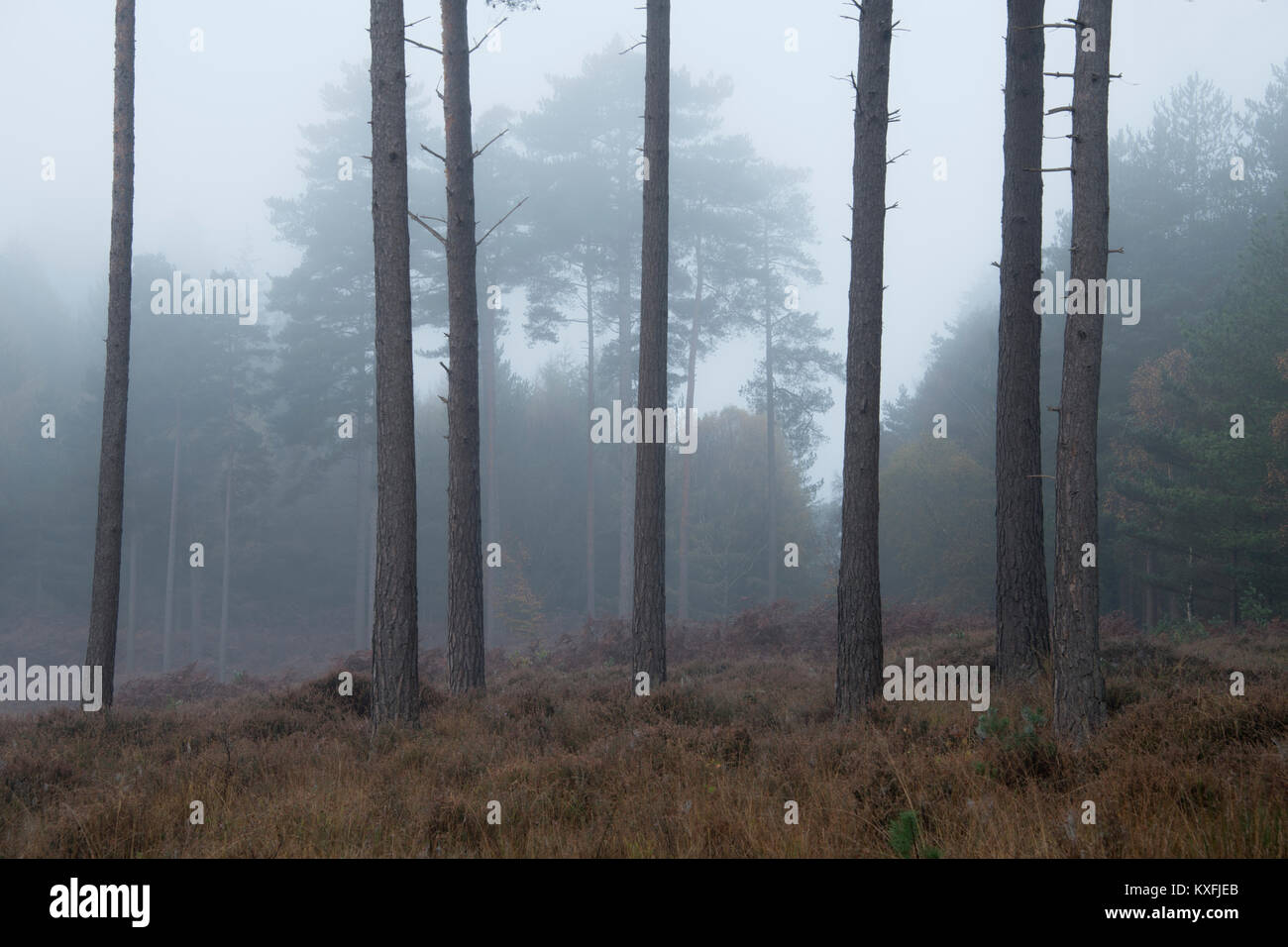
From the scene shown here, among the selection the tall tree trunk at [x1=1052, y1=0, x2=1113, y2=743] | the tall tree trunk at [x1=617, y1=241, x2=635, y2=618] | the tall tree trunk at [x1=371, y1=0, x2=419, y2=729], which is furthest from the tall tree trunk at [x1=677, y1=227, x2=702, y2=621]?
the tall tree trunk at [x1=1052, y1=0, x2=1113, y2=743]

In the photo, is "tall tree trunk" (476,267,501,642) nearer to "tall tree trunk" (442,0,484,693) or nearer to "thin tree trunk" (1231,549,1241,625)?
"tall tree trunk" (442,0,484,693)

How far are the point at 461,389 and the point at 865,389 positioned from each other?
550 cm

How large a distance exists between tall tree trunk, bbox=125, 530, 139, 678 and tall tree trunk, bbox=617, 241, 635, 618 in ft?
60.0

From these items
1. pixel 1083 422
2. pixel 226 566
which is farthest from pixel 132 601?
pixel 1083 422

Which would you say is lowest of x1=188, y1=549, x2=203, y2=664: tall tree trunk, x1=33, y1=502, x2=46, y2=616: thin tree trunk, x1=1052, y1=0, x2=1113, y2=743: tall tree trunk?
x1=188, y1=549, x2=203, y2=664: tall tree trunk

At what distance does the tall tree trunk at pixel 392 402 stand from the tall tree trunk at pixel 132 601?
27687 millimetres

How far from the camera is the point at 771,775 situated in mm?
6070

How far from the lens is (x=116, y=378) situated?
10875 millimetres

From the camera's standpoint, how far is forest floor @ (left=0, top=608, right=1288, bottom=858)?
15.7ft

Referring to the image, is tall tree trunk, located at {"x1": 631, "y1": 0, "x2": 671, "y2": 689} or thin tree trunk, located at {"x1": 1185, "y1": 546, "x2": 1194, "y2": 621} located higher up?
tall tree trunk, located at {"x1": 631, "y1": 0, "x2": 671, "y2": 689}

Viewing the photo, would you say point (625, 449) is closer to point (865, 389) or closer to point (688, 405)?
point (688, 405)

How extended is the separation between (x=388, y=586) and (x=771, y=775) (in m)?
4.51

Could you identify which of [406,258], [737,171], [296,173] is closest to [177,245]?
[296,173]
